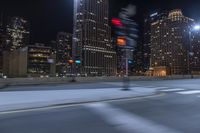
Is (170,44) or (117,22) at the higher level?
(170,44)

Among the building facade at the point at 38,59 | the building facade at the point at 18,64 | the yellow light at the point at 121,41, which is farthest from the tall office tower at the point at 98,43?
the yellow light at the point at 121,41

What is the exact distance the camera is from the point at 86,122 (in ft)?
20.5

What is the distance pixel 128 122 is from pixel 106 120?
58 centimetres

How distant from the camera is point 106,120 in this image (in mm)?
6402

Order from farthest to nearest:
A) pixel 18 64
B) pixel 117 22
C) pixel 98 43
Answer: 1. pixel 98 43
2. pixel 18 64
3. pixel 117 22

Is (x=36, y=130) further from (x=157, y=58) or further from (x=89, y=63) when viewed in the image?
(x=157, y=58)

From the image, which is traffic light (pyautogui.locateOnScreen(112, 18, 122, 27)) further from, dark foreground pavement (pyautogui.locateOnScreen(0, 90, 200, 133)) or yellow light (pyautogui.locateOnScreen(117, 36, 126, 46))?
dark foreground pavement (pyautogui.locateOnScreen(0, 90, 200, 133))

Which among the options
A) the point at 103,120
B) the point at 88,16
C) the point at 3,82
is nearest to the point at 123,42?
the point at 103,120

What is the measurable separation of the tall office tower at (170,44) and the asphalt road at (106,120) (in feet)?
453

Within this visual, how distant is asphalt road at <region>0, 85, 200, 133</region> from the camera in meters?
5.58

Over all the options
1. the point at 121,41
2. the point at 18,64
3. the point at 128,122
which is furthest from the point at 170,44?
the point at 128,122

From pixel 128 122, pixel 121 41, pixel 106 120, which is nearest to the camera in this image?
pixel 128 122

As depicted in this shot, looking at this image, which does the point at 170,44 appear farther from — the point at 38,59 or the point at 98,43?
the point at 38,59

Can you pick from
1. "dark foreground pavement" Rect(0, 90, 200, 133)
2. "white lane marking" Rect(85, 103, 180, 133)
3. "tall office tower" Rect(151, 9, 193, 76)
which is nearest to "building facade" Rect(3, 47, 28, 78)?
"dark foreground pavement" Rect(0, 90, 200, 133)
